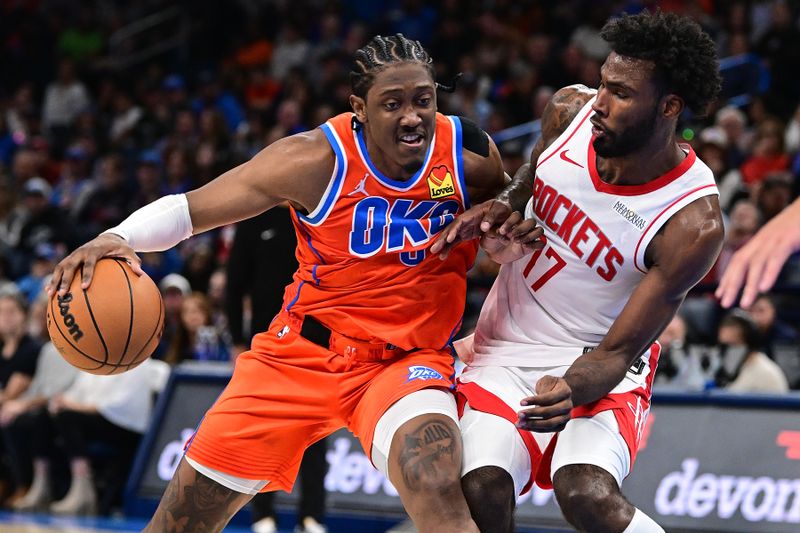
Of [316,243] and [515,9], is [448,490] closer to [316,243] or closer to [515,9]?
[316,243]

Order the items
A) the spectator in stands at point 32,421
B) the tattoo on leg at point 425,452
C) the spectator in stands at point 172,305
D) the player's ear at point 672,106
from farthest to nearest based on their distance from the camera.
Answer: the spectator in stands at point 172,305
the spectator in stands at point 32,421
the player's ear at point 672,106
the tattoo on leg at point 425,452

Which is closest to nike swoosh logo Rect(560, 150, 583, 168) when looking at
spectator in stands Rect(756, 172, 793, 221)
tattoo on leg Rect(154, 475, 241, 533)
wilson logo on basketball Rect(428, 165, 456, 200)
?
wilson logo on basketball Rect(428, 165, 456, 200)

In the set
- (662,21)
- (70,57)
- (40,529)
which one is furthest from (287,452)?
(70,57)

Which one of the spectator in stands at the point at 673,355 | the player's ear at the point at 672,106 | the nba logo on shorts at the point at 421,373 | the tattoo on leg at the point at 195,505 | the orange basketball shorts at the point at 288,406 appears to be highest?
the player's ear at the point at 672,106

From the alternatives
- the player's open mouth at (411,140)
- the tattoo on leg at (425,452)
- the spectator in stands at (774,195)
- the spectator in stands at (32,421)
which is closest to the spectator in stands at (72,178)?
the spectator in stands at (32,421)

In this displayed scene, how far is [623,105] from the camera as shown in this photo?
3.85m

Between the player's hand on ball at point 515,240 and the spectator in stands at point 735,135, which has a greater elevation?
the player's hand on ball at point 515,240

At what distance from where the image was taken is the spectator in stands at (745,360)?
22.9ft

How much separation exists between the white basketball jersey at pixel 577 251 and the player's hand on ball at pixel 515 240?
0.12 meters

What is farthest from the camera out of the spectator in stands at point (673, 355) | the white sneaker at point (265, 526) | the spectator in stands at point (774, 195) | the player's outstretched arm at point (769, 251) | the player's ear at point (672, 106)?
the spectator in stands at point (774, 195)

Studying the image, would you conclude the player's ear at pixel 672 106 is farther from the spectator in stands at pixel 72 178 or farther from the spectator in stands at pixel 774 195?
the spectator in stands at pixel 72 178

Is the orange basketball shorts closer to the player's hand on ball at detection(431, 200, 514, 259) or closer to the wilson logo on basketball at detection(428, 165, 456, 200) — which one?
the player's hand on ball at detection(431, 200, 514, 259)

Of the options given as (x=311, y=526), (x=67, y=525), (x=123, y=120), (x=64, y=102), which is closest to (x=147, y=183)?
(x=123, y=120)

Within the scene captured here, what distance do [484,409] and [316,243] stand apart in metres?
0.84
